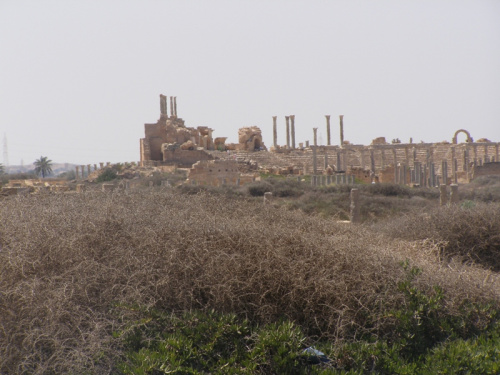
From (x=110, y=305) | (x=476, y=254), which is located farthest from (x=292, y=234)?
(x=476, y=254)

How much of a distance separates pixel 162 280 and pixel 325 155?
122 feet

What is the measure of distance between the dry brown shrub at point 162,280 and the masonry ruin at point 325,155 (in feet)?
85.0

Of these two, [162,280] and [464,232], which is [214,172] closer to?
[464,232]

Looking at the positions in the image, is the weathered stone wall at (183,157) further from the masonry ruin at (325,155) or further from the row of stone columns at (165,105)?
the row of stone columns at (165,105)

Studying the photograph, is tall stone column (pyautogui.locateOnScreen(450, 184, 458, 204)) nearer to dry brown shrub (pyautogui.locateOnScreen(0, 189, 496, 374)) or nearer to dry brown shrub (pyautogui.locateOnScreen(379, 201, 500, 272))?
dry brown shrub (pyautogui.locateOnScreen(379, 201, 500, 272))

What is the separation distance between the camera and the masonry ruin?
3603 cm

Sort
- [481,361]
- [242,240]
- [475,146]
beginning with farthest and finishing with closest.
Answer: [475,146] → [242,240] → [481,361]

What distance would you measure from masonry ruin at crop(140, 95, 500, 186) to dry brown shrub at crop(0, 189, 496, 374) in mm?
25899

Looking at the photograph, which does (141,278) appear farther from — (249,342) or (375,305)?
(375,305)

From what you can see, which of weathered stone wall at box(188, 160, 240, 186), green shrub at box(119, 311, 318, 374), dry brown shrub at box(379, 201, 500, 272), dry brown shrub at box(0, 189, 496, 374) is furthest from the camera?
weathered stone wall at box(188, 160, 240, 186)

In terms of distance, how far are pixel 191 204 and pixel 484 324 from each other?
4.14 meters

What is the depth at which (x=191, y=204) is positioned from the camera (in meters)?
8.61

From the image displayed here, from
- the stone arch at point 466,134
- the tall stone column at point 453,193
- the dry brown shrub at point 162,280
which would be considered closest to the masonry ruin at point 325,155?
the stone arch at point 466,134

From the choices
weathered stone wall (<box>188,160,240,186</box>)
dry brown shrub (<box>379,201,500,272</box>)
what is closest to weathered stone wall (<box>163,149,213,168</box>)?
weathered stone wall (<box>188,160,240,186</box>)
